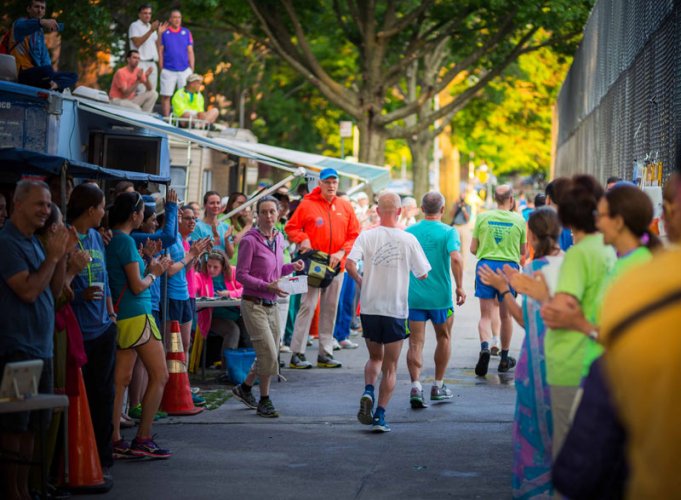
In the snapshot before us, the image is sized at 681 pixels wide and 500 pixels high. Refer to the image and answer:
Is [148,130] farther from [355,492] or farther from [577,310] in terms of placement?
[577,310]

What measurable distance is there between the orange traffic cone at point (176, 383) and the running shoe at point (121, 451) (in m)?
1.77

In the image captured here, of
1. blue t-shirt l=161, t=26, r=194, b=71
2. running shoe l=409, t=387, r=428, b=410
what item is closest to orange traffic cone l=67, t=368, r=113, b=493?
running shoe l=409, t=387, r=428, b=410

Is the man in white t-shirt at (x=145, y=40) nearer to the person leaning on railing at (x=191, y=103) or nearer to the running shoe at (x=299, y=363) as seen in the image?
the person leaning on railing at (x=191, y=103)

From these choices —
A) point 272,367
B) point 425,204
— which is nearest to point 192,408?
point 272,367

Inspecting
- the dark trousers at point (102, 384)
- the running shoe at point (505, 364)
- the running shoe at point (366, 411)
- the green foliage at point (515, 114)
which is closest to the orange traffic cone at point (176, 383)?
the running shoe at point (366, 411)

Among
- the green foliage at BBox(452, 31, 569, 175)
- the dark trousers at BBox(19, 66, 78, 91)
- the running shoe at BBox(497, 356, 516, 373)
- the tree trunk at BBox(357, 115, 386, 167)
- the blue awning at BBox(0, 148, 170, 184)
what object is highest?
the green foliage at BBox(452, 31, 569, 175)

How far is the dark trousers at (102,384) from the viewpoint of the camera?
7918 millimetres

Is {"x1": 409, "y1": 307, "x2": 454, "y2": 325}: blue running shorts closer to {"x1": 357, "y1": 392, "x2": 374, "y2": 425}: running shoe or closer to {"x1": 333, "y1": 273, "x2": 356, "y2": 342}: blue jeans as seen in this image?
{"x1": 357, "y1": 392, "x2": 374, "y2": 425}: running shoe

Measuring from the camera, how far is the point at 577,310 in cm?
577

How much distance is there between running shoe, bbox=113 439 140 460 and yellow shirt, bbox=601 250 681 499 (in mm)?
6273

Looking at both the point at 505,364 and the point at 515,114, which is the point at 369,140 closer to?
the point at 505,364

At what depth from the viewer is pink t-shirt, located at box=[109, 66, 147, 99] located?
1747 centimetres

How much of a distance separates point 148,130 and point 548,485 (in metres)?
8.73

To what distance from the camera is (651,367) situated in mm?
2781
